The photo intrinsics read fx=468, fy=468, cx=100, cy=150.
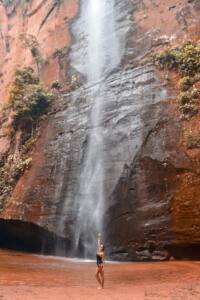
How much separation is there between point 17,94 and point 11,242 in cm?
772

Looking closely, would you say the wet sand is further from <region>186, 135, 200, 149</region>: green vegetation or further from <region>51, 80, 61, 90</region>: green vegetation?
<region>51, 80, 61, 90</region>: green vegetation

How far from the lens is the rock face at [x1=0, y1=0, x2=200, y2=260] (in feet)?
52.7

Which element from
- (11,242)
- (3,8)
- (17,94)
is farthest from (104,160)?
(3,8)

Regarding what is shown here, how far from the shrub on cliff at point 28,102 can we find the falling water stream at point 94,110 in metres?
2.49

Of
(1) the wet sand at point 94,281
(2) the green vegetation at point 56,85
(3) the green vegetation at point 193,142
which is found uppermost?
(2) the green vegetation at point 56,85

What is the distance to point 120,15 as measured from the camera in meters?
25.5

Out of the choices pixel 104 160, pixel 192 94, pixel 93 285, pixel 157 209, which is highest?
pixel 192 94

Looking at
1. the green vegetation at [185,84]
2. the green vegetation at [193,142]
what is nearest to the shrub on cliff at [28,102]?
the green vegetation at [185,84]

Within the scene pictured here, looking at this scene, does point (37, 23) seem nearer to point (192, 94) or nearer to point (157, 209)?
point (192, 94)

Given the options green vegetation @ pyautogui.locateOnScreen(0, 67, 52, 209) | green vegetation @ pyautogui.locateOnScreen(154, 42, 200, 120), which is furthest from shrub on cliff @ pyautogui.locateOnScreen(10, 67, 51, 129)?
green vegetation @ pyautogui.locateOnScreen(154, 42, 200, 120)

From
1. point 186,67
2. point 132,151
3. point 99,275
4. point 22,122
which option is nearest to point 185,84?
point 186,67

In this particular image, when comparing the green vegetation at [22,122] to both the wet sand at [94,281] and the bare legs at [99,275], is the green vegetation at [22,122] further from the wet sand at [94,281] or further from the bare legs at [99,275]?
the bare legs at [99,275]

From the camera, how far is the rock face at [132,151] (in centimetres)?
1608

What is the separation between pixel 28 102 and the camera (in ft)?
77.6
